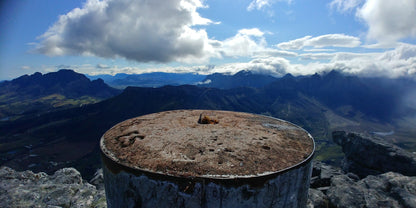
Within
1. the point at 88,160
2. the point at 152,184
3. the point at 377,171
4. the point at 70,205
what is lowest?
the point at 88,160

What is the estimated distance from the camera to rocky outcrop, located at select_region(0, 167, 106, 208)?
870cm

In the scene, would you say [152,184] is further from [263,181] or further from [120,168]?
A: [263,181]

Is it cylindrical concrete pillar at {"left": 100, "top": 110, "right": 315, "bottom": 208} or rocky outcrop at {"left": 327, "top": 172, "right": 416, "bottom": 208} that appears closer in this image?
cylindrical concrete pillar at {"left": 100, "top": 110, "right": 315, "bottom": 208}

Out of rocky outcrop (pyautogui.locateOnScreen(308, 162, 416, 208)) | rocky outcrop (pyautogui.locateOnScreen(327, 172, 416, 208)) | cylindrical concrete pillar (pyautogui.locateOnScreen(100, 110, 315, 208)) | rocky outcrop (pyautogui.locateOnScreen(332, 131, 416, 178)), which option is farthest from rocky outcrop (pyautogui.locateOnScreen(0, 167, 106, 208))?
rocky outcrop (pyautogui.locateOnScreen(332, 131, 416, 178))

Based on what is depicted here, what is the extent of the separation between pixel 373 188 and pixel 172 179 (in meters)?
12.8

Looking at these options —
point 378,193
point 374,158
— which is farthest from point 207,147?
point 374,158

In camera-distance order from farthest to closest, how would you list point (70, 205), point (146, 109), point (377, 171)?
point (146, 109), point (377, 171), point (70, 205)

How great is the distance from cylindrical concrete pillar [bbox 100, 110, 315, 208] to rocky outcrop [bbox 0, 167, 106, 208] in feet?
20.3

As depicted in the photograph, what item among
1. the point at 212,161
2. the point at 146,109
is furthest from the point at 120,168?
the point at 146,109

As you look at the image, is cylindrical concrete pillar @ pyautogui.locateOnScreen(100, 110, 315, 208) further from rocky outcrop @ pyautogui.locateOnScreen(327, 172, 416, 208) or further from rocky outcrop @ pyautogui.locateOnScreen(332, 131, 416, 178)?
rocky outcrop @ pyautogui.locateOnScreen(332, 131, 416, 178)

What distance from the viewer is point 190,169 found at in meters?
4.04

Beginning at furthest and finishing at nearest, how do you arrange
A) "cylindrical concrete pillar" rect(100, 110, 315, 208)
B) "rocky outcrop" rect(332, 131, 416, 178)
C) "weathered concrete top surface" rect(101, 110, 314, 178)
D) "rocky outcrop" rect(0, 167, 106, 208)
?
"rocky outcrop" rect(332, 131, 416, 178), "rocky outcrop" rect(0, 167, 106, 208), "weathered concrete top surface" rect(101, 110, 314, 178), "cylindrical concrete pillar" rect(100, 110, 315, 208)

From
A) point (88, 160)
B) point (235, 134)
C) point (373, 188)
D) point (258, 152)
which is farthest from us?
point (88, 160)

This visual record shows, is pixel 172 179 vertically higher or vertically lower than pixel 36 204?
higher
